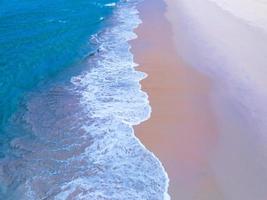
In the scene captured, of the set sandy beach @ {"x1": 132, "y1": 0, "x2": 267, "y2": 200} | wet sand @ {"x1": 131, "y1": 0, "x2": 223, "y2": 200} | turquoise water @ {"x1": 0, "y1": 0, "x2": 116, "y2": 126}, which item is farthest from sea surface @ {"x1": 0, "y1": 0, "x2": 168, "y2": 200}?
sandy beach @ {"x1": 132, "y1": 0, "x2": 267, "y2": 200}

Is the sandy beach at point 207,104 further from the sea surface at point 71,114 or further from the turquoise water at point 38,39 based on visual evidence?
the turquoise water at point 38,39

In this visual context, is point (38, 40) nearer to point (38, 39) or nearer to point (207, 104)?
point (38, 39)

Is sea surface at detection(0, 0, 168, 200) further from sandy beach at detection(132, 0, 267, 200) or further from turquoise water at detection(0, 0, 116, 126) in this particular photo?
sandy beach at detection(132, 0, 267, 200)

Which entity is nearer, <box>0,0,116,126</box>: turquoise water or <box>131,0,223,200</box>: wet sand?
<box>131,0,223,200</box>: wet sand

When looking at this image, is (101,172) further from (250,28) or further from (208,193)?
(250,28)

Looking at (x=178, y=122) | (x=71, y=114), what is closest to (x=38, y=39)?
(x=71, y=114)

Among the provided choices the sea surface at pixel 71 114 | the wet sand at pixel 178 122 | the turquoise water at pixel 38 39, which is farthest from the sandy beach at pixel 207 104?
the turquoise water at pixel 38 39

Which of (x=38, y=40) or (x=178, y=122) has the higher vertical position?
(x=38, y=40)
